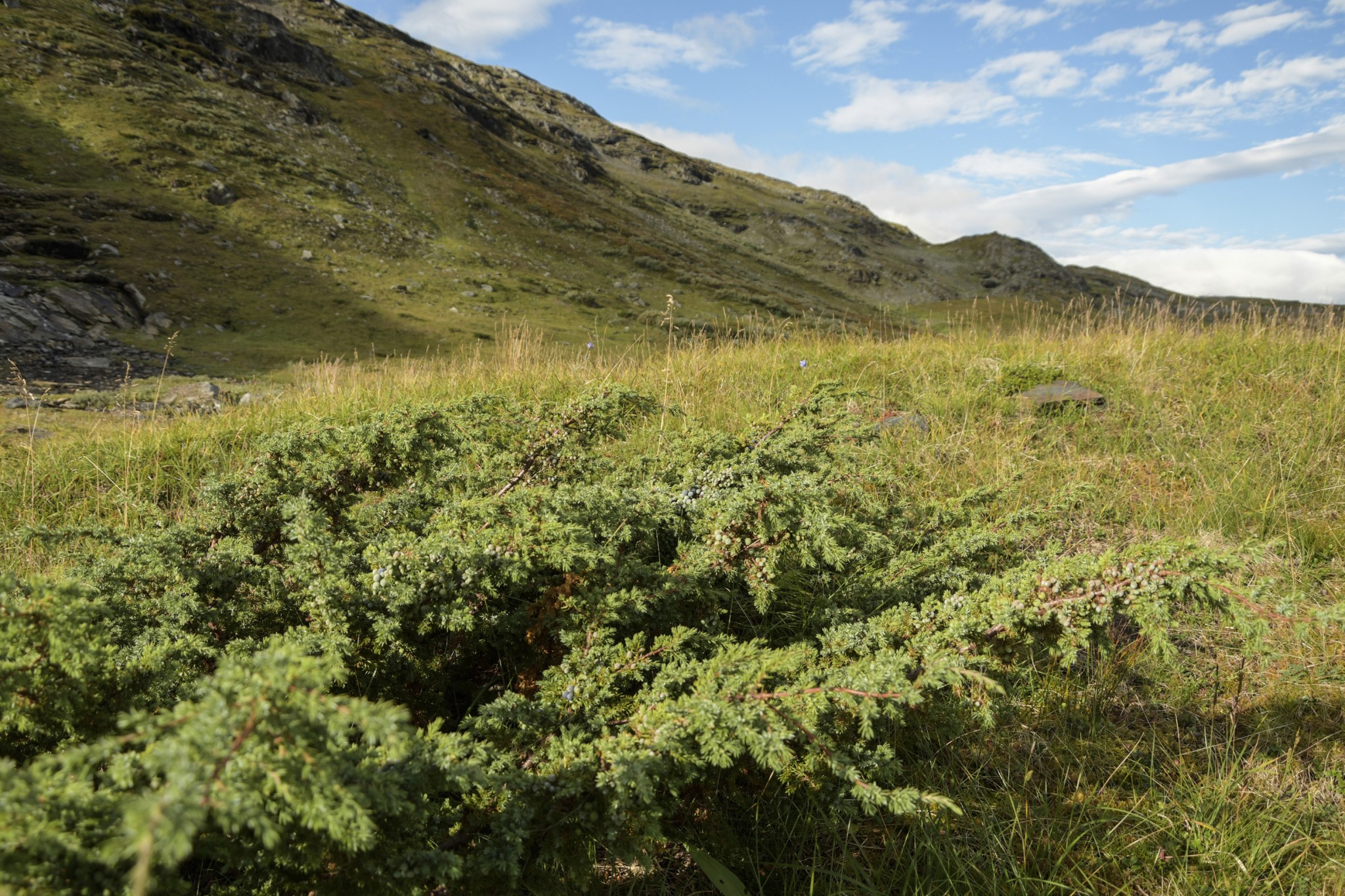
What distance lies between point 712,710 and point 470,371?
19.9 feet

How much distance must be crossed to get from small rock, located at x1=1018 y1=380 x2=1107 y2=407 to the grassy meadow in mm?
110

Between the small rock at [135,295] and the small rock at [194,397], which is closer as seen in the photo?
the small rock at [194,397]

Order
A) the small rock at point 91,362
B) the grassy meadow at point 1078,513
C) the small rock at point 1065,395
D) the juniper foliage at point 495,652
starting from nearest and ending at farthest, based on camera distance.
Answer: the juniper foliage at point 495,652 → the grassy meadow at point 1078,513 → the small rock at point 1065,395 → the small rock at point 91,362

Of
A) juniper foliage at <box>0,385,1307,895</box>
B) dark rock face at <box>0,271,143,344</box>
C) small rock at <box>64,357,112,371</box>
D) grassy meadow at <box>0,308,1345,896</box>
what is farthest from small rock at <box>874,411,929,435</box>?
dark rock face at <box>0,271,143,344</box>

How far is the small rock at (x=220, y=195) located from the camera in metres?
18.7

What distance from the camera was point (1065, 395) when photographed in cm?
519

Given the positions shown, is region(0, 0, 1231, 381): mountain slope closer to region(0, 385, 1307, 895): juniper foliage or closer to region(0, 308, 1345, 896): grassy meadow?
region(0, 308, 1345, 896): grassy meadow

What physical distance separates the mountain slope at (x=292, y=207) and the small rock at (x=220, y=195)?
0.08m

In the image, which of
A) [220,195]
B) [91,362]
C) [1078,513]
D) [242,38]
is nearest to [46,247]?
[91,362]

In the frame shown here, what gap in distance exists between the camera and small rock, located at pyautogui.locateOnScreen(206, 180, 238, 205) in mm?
18656

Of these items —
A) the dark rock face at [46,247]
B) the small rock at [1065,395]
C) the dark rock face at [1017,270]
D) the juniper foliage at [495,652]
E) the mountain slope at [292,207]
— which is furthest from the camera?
the dark rock face at [1017,270]

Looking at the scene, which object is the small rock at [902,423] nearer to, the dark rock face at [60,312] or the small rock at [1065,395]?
the small rock at [1065,395]

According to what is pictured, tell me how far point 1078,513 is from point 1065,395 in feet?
6.40

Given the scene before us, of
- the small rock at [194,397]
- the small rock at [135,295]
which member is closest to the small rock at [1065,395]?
the small rock at [194,397]
